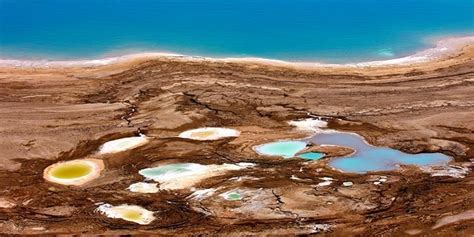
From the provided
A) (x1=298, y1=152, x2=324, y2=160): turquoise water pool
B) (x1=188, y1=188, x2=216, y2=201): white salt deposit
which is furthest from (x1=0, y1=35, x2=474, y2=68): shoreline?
(x1=188, y1=188, x2=216, y2=201): white salt deposit

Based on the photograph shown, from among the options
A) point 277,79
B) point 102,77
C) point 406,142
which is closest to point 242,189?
point 406,142

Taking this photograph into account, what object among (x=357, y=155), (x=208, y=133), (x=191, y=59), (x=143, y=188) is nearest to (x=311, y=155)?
(x=357, y=155)

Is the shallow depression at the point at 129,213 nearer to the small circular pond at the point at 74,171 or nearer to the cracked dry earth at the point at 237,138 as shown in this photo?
the cracked dry earth at the point at 237,138

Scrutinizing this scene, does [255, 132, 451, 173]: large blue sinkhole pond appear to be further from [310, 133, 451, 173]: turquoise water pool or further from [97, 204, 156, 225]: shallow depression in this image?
[97, 204, 156, 225]: shallow depression

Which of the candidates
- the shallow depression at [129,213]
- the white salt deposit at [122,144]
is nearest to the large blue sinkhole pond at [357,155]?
the white salt deposit at [122,144]

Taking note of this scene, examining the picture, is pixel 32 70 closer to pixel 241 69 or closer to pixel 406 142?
pixel 241 69

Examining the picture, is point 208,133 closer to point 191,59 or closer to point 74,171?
point 74,171
